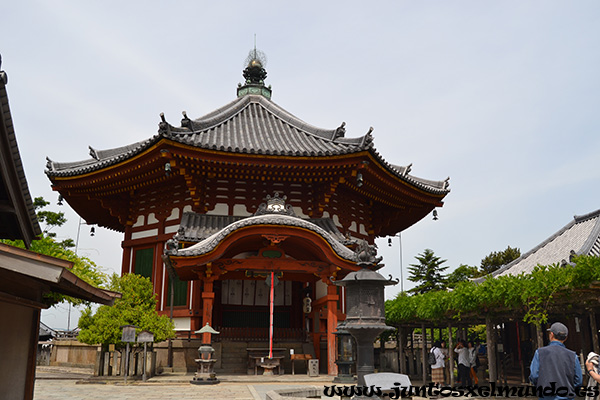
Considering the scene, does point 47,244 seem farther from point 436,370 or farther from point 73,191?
point 436,370

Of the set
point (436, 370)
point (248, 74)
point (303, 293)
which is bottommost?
point (436, 370)

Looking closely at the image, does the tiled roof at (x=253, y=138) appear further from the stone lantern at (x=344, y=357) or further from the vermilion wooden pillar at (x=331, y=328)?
the stone lantern at (x=344, y=357)

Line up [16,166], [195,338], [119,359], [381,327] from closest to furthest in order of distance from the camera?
1. [16,166]
2. [381,327]
3. [119,359]
4. [195,338]

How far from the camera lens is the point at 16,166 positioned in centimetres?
684

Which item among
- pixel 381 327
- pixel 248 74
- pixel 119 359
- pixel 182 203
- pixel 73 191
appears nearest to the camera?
pixel 381 327

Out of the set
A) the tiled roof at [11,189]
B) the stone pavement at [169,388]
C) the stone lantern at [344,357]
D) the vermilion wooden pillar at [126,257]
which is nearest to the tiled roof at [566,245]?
the stone lantern at [344,357]

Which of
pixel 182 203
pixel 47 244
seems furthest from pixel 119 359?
pixel 182 203

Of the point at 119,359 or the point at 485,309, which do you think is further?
the point at 119,359

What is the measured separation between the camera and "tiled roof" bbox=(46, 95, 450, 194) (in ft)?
61.9

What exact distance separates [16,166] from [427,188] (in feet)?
60.4

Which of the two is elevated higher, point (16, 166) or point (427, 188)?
point (427, 188)

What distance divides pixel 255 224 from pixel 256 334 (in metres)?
5.21

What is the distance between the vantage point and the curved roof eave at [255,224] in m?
16.1

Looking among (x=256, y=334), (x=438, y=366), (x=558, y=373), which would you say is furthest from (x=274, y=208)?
(x=558, y=373)
